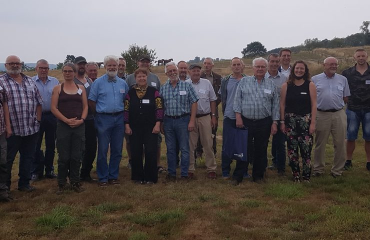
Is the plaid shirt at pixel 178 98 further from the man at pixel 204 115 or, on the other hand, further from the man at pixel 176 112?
the man at pixel 204 115

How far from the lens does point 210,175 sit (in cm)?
664

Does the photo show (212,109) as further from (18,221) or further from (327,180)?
(18,221)

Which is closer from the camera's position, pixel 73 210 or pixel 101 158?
pixel 73 210

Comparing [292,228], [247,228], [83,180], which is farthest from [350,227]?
[83,180]

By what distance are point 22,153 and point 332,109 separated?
5428 millimetres

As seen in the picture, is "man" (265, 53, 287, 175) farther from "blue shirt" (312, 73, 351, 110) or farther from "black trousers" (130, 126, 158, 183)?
"black trousers" (130, 126, 158, 183)

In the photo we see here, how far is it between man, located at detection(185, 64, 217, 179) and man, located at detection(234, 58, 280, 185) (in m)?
0.69

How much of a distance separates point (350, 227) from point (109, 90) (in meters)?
4.14

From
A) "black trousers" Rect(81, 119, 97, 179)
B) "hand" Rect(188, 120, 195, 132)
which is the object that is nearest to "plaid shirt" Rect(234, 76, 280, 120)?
"hand" Rect(188, 120, 195, 132)

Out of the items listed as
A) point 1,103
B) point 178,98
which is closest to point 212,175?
point 178,98

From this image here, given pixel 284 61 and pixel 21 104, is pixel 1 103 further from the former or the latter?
pixel 284 61

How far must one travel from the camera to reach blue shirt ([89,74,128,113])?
5.92 m

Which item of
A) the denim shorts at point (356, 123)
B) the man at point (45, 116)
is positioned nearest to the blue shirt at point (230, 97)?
the denim shorts at point (356, 123)

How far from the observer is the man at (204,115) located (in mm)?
6516
